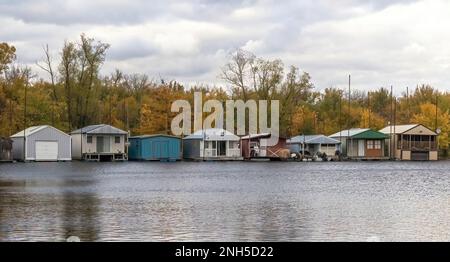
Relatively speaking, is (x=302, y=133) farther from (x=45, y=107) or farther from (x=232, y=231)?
(x=232, y=231)

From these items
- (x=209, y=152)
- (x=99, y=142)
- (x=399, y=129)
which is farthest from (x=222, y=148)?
(x=399, y=129)

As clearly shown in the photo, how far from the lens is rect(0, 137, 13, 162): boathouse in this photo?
239ft

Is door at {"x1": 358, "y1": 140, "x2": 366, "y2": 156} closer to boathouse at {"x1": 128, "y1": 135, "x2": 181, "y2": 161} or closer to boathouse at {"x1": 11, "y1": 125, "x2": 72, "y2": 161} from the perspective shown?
boathouse at {"x1": 128, "y1": 135, "x2": 181, "y2": 161}

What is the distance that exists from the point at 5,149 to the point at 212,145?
77.9 feet

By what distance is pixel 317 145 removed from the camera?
300ft

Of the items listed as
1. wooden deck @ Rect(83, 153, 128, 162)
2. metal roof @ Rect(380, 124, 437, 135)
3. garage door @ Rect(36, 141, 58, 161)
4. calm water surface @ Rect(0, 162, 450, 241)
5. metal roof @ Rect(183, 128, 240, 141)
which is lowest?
calm water surface @ Rect(0, 162, 450, 241)

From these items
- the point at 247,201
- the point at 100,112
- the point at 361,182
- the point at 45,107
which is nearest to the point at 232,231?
the point at 247,201

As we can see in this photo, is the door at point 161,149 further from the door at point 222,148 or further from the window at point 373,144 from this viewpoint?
the window at point 373,144

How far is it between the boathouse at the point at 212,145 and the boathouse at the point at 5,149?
2118 cm

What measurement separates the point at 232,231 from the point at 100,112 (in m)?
77.4

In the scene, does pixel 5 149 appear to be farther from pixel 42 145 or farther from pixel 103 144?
pixel 103 144

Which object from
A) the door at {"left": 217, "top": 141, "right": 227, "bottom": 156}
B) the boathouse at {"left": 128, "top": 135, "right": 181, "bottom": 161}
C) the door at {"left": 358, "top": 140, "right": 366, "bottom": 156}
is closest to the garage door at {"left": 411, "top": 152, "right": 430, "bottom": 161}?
the door at {"left": 358, "top": 140, "right": 366, "bottom": 156}

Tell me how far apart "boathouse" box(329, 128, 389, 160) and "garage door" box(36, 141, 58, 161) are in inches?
1450

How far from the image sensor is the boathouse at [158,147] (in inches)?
3204
